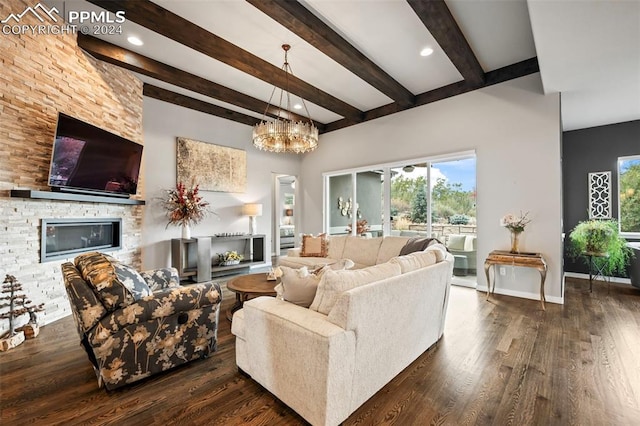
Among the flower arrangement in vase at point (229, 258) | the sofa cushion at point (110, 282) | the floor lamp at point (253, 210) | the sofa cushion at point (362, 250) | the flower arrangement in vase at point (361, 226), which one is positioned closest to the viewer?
the sofa cushion at point (110, 282)

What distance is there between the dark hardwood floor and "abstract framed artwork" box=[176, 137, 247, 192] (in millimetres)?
3169

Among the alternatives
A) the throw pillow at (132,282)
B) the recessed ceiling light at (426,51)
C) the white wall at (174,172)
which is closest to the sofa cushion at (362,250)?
the white wall at (174,172)

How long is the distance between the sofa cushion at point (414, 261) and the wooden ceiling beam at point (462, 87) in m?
3.33

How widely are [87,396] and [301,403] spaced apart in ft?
4.99

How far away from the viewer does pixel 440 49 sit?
12.4ft

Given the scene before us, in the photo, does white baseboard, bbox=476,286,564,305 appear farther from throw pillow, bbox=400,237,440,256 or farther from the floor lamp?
the floor lamp

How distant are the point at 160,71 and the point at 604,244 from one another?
724 centimetres

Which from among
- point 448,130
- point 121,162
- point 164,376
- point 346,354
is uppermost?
point 448,130

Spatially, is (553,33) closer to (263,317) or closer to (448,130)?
(448,130)

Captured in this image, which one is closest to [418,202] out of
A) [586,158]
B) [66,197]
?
[586,158]

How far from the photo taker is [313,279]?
195 centimetres

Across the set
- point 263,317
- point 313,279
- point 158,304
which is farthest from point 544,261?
point 158,304

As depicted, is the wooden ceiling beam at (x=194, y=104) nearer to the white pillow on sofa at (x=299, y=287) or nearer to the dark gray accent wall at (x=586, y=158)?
the white pillow on sofa at (x=299, y=287)

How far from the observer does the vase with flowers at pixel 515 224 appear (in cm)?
403
